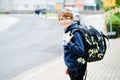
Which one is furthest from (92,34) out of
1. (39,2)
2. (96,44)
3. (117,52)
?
(39,2)

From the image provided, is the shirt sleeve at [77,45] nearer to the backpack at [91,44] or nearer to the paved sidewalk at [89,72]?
the backpack at [91,44]

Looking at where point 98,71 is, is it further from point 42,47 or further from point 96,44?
point 42,47

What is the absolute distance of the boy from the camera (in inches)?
223

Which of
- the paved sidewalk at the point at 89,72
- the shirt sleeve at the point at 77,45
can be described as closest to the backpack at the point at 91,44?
the shirt sleeve at the point at 77,45

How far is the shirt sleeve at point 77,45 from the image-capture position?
563cm

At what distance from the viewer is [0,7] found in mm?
105750

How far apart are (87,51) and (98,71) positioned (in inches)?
250

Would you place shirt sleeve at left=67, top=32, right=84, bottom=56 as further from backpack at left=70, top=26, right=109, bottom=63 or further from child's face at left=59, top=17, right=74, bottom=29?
child's face at left=59, top=17, right=74, bottom=29

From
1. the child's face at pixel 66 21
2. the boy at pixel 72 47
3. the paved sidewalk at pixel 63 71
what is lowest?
the paved sidewalk at pixel 63 71

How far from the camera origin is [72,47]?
18.5 ft

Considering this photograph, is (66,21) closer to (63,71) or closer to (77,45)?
(77,45)

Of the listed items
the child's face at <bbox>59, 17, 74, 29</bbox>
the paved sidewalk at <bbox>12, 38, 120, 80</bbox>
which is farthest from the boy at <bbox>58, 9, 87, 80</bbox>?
the paved sidewalk at <bbox>12, 38, 120, 80</bbox>

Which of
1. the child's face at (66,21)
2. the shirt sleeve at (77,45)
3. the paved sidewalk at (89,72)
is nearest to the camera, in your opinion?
the shirt sleeve at (77,45)

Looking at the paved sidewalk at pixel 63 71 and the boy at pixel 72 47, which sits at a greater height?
the boy at pixel 72 47
